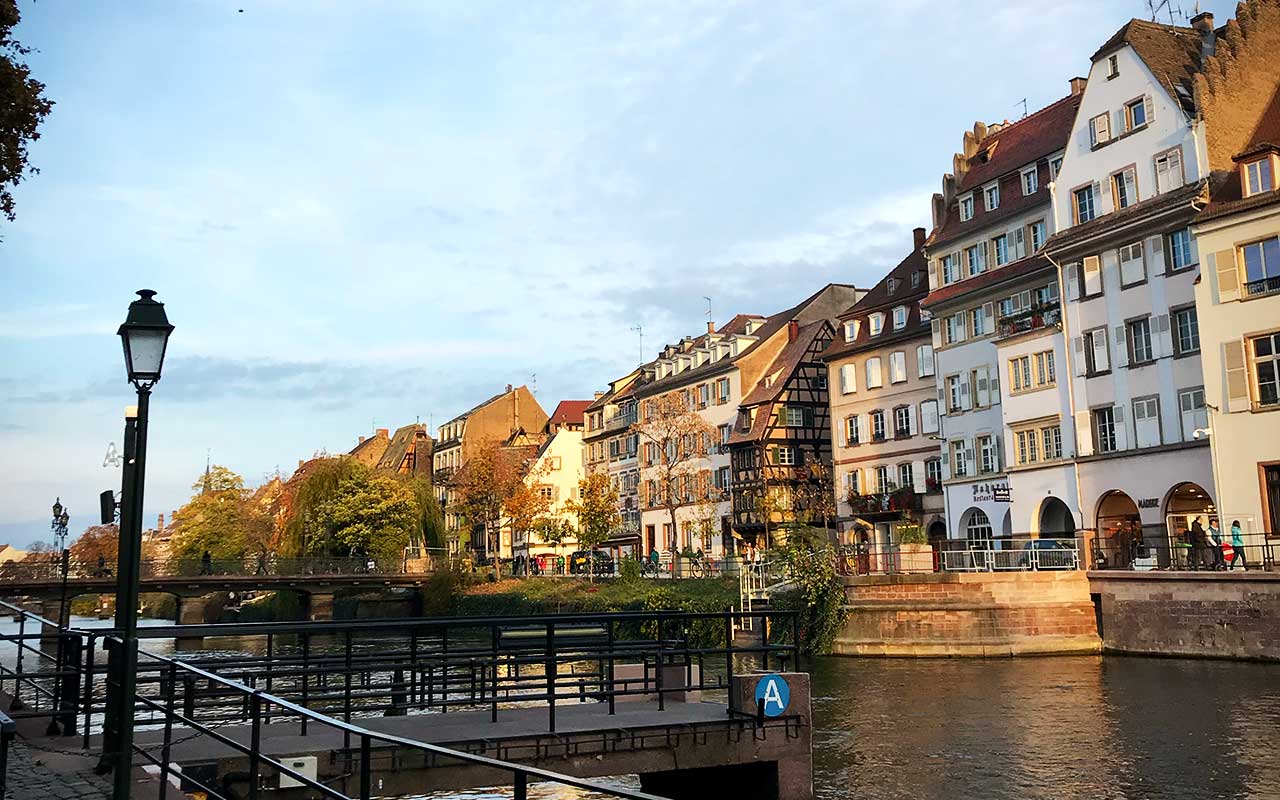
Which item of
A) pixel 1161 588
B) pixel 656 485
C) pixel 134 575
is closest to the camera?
pixel 134 575

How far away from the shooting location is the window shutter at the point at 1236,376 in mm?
36250

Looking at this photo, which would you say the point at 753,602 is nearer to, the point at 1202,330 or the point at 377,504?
the point at 1202,330

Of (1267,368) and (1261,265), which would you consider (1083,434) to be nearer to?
(1267,368)

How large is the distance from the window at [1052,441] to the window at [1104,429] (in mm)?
1592

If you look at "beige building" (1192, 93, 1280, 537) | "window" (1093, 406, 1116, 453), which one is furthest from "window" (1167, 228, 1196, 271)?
"window" (1093, 406, 1116, 453)

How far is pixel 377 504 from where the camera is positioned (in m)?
79.0

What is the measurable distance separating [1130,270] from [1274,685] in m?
18.2

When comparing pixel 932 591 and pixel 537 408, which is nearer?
pixel 932 591

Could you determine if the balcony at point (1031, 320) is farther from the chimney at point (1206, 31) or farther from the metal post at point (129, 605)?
the metal post at point (129, 605)

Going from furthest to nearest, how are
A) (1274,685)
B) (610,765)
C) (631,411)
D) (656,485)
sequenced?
(631,411)
(656,485)
(1274,685)
(610,765)

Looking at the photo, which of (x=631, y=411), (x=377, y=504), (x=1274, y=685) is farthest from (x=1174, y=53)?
(x=377, y=504)

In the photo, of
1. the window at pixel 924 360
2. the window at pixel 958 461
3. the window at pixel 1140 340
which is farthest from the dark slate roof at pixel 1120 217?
the window at pixel 924 360

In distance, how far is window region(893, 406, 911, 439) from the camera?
5766 cm

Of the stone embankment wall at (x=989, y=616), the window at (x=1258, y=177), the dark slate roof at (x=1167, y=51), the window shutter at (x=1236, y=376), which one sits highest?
the dark slate roof at (x=1167, y=51)
